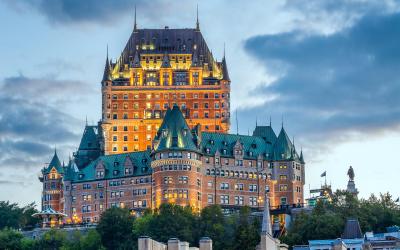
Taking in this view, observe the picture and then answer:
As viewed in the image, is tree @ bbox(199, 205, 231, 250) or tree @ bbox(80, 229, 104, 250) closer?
tree @ bbox(199, 205, 231, 250)

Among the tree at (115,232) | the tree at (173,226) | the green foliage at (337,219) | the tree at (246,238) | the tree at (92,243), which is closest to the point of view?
the tree at (246,238)

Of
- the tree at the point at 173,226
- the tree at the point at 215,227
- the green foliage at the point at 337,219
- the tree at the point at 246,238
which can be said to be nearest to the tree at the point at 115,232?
the tree at the point at 173,226

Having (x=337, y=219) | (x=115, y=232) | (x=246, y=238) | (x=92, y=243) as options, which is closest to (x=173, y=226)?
(x=115, y=232)

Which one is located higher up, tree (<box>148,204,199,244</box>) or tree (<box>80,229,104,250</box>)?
tree (<box>148,204,199,244</box>)

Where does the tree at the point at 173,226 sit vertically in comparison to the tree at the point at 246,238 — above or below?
above

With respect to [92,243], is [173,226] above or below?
above

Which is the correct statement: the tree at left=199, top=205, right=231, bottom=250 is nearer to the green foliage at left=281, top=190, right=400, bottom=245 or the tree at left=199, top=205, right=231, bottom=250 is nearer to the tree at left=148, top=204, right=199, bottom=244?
the tree at left=148, top=204, right=199, bottom=244

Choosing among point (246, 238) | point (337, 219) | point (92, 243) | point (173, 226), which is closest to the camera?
point (246, 238)

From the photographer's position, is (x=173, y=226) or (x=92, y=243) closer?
(x=173, y=226)

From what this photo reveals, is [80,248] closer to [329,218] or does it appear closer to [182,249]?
[329,218]

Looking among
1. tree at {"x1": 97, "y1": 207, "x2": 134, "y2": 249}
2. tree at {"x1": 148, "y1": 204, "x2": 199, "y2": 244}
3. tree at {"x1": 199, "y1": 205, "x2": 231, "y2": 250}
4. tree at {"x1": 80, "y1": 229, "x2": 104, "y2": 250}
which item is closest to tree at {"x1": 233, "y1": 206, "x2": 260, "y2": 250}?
tree at {"x1": 199, "y1": 205, "x2": 231, "y2": 250}

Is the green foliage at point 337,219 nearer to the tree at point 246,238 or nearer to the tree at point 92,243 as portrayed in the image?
the tree at point 246,238

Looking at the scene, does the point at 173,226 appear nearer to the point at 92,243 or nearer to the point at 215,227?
the point at 215,227

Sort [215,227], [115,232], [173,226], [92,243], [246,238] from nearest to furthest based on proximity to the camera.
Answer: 1. [246,238]
2. [215,227]
3. [173,226]
4. [92,243]
5. [115,232]
